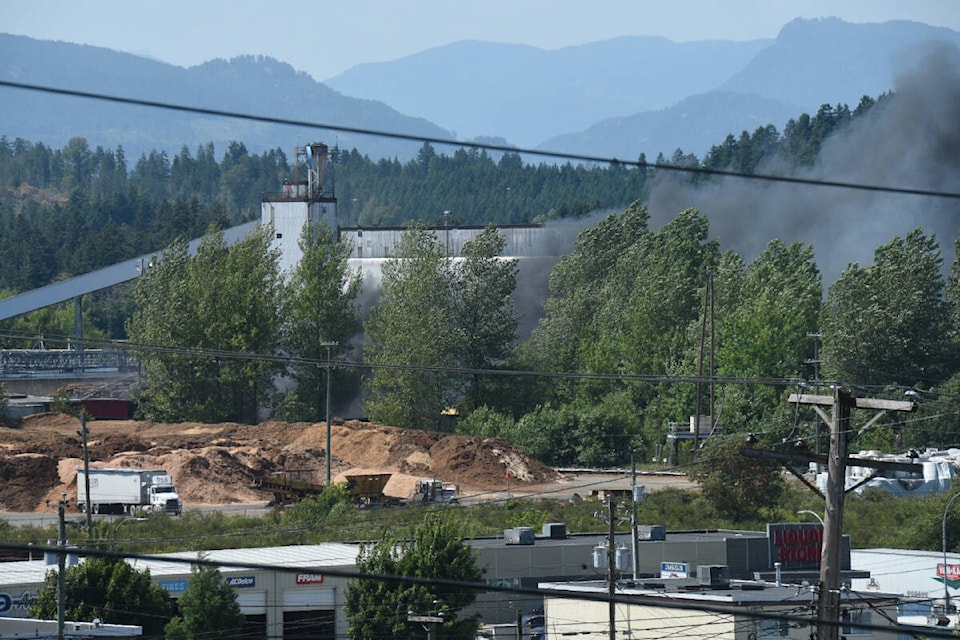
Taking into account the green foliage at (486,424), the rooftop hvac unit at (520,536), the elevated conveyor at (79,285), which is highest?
the elevated conveyor at (79,285)

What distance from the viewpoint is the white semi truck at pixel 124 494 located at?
57531mm

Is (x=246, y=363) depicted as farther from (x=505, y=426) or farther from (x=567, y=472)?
(x=567, y=472)

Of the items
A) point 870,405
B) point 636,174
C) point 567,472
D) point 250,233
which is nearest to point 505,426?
point 567,472

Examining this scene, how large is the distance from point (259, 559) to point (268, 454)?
2689 centimetres

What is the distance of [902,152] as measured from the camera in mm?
100188

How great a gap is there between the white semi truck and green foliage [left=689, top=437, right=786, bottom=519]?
2068cm

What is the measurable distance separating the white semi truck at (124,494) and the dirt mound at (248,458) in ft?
6.89

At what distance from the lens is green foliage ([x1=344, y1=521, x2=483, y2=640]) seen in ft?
113

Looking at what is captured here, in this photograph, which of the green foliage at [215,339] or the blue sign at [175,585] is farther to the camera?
the green foliage at [215,339]

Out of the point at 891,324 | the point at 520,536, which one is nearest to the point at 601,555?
the point at 520,536

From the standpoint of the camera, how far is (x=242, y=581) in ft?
126

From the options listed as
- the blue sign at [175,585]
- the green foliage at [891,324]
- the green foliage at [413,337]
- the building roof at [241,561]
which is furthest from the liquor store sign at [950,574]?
the green foliage at [413,337]

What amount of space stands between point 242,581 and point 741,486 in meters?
25.0

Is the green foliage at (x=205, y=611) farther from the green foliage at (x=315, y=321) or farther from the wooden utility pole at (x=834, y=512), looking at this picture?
the green foliage at (x=315, y=321)
